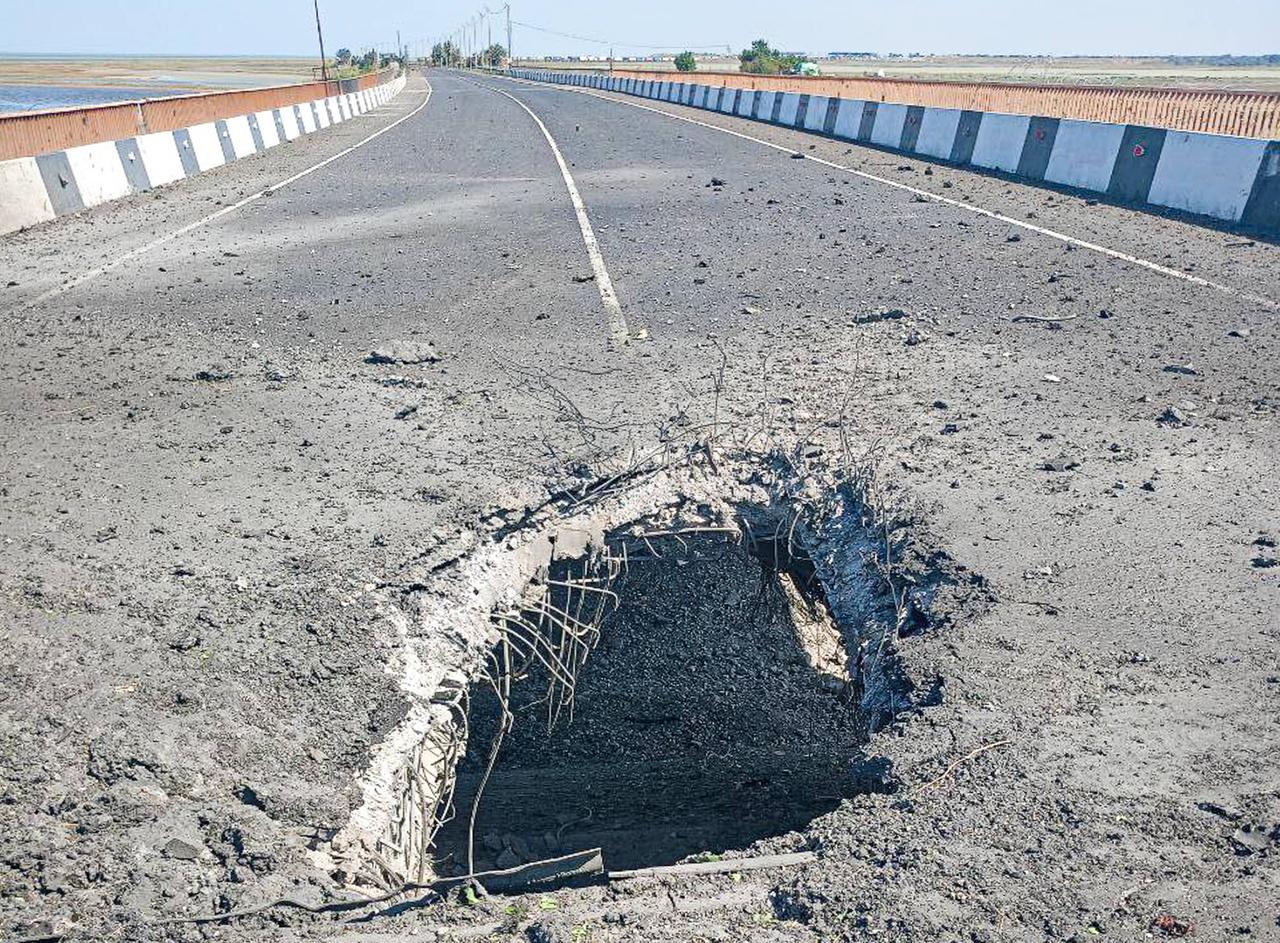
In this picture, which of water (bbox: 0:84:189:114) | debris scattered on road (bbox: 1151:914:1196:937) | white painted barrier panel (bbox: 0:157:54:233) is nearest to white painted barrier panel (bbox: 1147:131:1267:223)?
debris scattered on road (bbox: 1151:914:1196:937)

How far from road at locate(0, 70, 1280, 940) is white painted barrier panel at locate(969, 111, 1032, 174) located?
18.9 ft

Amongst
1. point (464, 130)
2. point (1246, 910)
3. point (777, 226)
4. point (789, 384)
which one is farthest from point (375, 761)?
point (464, 130)

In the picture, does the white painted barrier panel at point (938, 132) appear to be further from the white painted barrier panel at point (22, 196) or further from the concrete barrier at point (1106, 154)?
the white painted barrier panel at point (22, 196)

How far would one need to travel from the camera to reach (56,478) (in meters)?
4.95

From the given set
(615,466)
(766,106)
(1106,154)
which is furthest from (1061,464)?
(766,106)

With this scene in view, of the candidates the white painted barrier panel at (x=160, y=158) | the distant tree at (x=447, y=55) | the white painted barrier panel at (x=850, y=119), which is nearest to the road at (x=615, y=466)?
the white painted barrier panel at (x=160, y=158)

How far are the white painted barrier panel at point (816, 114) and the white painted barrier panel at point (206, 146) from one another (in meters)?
13.8

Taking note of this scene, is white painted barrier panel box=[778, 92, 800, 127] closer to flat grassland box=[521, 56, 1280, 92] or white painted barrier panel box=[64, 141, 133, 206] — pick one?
white painted barrier panel box=[64, 141, 133, 206]

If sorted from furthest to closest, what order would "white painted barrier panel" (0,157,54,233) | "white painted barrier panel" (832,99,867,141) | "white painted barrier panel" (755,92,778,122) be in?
"white painted barrier panel" (755,92,778,122) → "white painted barrier panel" (832,99,867,141) → "white painted barrier panel" (0,157,54,233)

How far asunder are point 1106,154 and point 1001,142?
314 cm

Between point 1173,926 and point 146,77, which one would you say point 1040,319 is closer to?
point 1173,926

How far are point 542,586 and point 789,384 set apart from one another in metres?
2.22

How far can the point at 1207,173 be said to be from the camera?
11555 millimetres

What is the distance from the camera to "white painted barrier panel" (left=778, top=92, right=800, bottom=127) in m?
28.0
